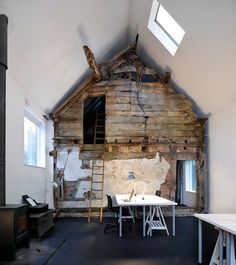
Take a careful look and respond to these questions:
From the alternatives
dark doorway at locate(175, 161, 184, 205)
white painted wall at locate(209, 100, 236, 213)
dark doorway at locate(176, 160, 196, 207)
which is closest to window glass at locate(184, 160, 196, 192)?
dark doorway at locate(176, 160, 196, 207)

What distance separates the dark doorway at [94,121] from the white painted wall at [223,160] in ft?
11.1

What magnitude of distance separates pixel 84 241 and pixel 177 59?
15.9 ft

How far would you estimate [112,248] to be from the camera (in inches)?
184

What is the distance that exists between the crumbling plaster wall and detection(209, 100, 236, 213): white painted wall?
141cm

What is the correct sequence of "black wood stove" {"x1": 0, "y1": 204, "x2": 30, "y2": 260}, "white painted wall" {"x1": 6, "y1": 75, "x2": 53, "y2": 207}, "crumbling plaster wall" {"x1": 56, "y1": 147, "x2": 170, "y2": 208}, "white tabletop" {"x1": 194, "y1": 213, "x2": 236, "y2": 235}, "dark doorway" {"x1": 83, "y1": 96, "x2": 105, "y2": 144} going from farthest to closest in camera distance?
1. "dark doorway" {"x1": 83, "y1": 96, "x2": 105, "y2": 144}
2. "crumbling plaster wall" {"x1": 56, "y1": 147, "x2": 170, "y2": 208}
3. "white painted wall" {"x1": 6, "y1": 75, "x2": 53, "y2": 207}
4. "black wood stove" {"x1": 0, "y1": 204, "x2": 30, "y2": 260}
5. "white tabletop" {"x1": 194, "y1": 213, "x2": 236, "y2": 235}

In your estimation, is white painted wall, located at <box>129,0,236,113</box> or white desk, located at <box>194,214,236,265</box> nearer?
white desk, located at <box>194,214,236,265</box>

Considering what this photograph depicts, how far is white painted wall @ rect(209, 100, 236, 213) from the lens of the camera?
6559 millimetres

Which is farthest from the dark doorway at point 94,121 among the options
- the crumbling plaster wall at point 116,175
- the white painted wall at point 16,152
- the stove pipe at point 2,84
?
the stove pipe at point 2,84

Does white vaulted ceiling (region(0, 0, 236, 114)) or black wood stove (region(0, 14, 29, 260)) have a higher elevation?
white vaulted ceiling (region(0, 0, 236, 114))

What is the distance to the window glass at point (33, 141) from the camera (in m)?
6.52

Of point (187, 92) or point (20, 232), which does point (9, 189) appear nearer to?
point (20, 232)

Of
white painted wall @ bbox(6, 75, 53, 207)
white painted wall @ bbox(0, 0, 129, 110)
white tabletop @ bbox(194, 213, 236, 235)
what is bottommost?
white tabletop @ bbox(194, 213, 236, 235)

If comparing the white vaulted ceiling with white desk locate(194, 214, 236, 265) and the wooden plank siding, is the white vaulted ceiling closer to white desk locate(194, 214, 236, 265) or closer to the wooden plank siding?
the wooden plank siding

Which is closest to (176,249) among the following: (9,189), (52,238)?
(52,238)
